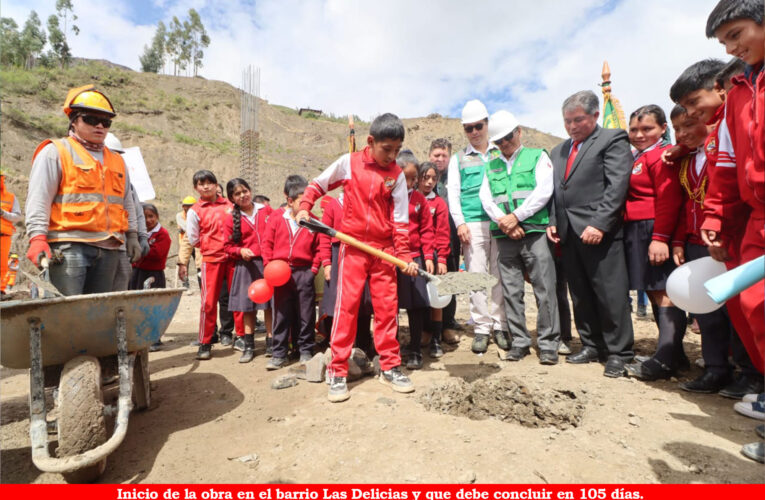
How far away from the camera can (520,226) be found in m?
3.55

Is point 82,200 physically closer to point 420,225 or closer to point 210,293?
point 210,293

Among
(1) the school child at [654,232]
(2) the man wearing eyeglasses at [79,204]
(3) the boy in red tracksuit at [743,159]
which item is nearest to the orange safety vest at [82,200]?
(2) the man wearing eyeglasses at [79,204]

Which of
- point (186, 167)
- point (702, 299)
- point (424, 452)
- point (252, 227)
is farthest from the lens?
point (186, 167)

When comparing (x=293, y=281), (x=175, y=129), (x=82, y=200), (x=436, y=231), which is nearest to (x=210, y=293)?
(x=293, y=281)

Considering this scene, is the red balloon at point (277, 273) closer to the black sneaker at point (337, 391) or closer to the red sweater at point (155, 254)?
the black sneaker at point (337, 391)

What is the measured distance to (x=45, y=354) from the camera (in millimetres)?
2094

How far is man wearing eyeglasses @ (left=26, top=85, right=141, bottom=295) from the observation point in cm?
250

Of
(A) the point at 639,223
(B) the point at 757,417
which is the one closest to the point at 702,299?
(B) the point at 757,417

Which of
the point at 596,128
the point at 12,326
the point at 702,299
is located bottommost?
the point at 12,326

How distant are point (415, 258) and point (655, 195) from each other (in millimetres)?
2110

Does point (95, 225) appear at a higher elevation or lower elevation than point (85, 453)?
higher

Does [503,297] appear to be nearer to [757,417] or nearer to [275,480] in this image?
[757,417]

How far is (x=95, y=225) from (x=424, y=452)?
2.63 meters

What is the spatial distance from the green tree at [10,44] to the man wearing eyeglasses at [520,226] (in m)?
48.2
